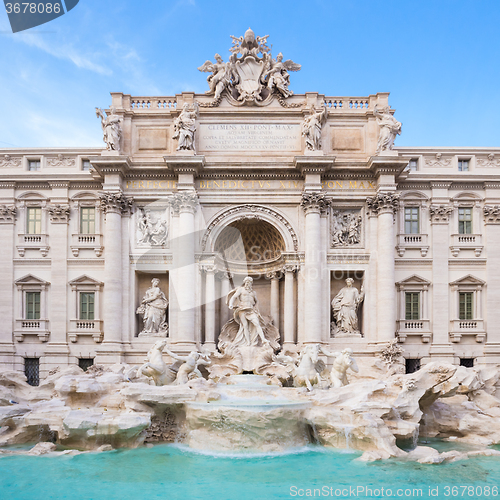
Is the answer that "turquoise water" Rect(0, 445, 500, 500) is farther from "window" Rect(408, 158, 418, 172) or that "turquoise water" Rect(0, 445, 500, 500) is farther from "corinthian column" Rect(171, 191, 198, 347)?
"window" Rect(408, 158, 418, 172)

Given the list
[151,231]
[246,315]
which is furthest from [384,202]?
[151,231]

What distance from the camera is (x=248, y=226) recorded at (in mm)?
23297

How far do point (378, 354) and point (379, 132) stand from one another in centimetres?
968

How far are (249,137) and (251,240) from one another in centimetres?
481

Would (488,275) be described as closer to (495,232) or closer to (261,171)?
(495,232)

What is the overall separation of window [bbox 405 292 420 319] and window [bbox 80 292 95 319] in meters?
14.2

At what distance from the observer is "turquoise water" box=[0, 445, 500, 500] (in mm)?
11086

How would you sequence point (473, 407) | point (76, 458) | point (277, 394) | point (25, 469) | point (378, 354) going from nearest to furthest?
point (25, 469)
point (76, 458)
point (277, 394)
point (473, 407)
point (378, 354)

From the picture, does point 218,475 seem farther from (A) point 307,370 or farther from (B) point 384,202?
(B) point 384,202

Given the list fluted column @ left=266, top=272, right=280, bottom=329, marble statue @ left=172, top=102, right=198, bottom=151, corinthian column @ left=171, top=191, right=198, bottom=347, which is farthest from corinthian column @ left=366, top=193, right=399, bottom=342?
marble statue @ left=172, top=102, right=198, bottom=151

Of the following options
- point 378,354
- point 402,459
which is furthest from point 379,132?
point 402,459

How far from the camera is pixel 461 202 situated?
22.9 meters

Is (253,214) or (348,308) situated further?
(253,214)

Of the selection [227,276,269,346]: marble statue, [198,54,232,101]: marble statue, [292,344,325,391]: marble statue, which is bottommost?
[292,344,325,391]: marble statue
